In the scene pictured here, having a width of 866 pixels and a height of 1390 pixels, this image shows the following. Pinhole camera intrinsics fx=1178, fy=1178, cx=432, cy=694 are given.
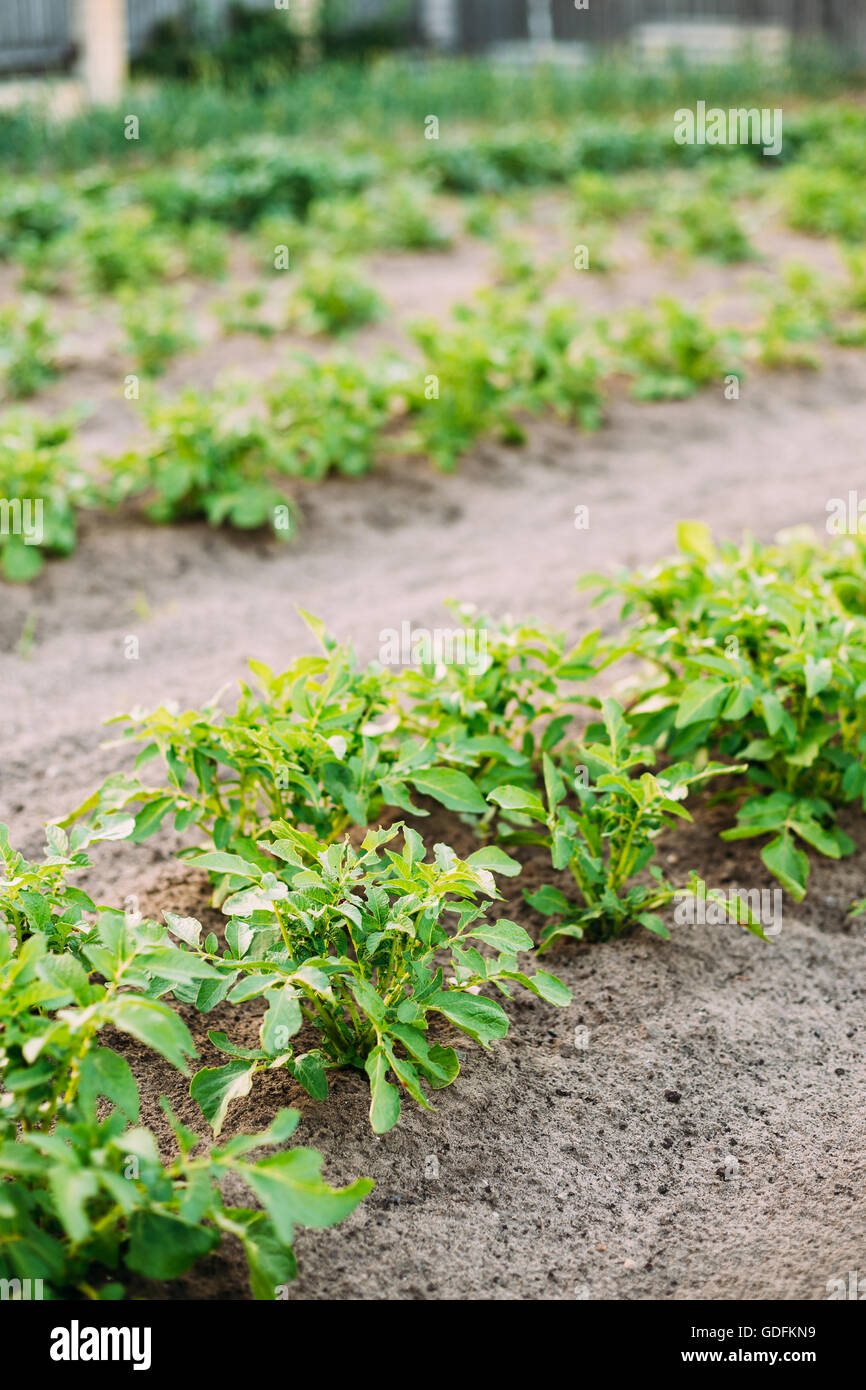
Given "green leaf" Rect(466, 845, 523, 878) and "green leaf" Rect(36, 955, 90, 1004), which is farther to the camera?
"green leaf" Rect(466, 845, 523, 878)

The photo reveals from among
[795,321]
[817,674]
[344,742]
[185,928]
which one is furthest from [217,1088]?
[795,321]

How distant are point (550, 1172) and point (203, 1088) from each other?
0.61 meters

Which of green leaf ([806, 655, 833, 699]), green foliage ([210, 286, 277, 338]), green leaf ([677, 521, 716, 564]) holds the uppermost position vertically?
green foliage ([210, 286, 277, 338])

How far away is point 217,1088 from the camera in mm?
1897

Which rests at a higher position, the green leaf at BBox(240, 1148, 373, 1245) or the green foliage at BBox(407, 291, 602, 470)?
the green foliage at BBox(407, 291, 602, 470)

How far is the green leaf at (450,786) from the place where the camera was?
2.27m

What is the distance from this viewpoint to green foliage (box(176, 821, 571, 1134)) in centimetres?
189

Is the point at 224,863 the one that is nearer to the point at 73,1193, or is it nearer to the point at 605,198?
the point at 73,1193

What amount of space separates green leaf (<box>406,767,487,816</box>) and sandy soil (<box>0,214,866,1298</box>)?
1.36 feet

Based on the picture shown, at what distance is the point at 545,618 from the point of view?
3686 millimetres

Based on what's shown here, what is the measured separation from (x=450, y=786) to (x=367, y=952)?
0.44 metres

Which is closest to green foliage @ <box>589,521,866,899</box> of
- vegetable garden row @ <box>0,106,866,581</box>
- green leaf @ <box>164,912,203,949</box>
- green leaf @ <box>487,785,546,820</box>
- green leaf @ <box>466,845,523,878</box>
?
green leaf @ <box>487,785,546,820</box>

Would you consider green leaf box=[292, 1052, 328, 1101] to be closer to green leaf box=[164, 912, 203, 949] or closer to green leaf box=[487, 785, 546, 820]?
green leaf box=[164, 912, 203, 949]

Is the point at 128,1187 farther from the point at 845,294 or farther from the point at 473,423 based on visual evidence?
the point at 845,294
